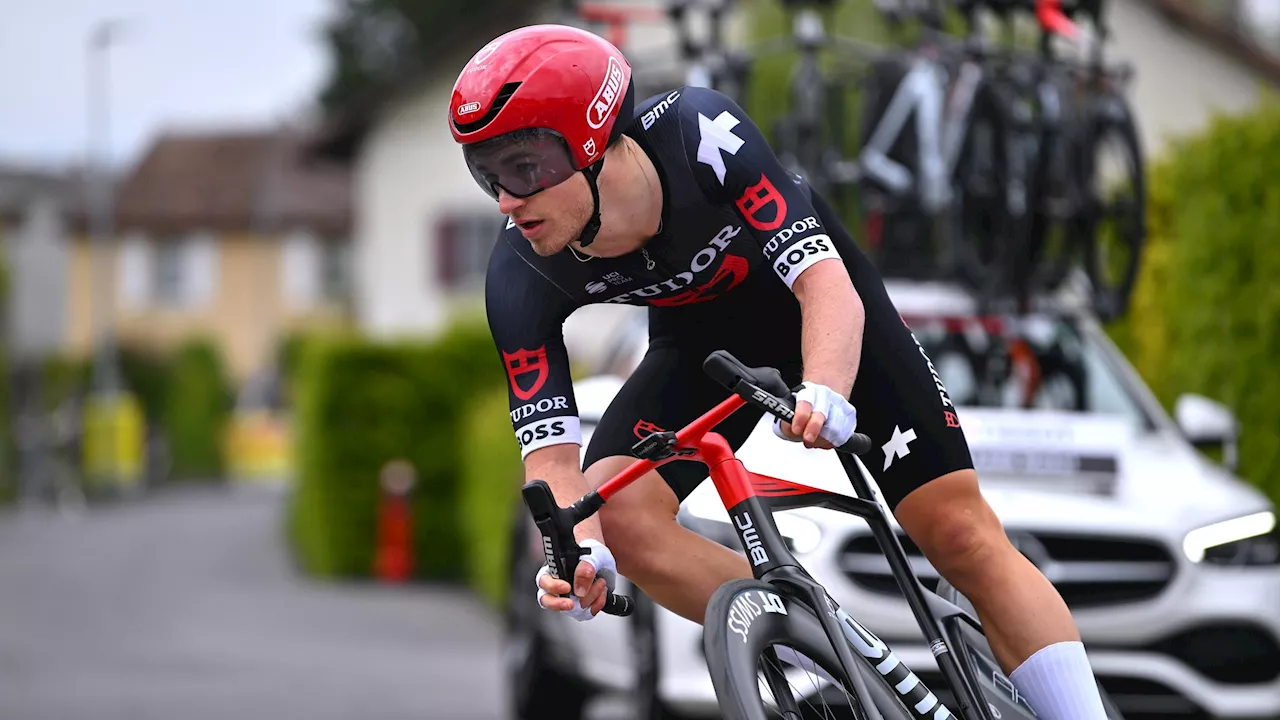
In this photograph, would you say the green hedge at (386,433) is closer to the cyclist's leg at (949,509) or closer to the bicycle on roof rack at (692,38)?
the bicycle on roof rack at (692,38)

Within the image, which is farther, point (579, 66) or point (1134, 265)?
point (1134, 265)

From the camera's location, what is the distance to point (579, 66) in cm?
343

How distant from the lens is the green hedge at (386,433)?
16.9m

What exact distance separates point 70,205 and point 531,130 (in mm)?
61203

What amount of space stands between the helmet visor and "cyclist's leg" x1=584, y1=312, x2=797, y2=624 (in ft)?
2.37

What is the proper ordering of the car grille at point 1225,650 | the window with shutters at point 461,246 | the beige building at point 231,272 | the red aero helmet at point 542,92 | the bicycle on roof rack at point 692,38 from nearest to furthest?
the red aero helmet at point 542,92 → the car grille at point 1225,650 → the bicycle on roof rack at point 692,38 → the window with shutters at point 461,246 → the beige building at point 231,272

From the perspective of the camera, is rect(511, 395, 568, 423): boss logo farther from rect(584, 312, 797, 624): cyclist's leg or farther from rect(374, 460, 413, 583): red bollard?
rect(374, 460, 413, 583): red bollard

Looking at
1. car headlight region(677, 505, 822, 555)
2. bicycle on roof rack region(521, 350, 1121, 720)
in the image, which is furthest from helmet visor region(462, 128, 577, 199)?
car headlight region(677, 505, 822, 555)

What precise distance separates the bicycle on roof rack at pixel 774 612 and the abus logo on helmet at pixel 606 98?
19.8 inches

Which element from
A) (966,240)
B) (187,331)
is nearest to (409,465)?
(966,240)

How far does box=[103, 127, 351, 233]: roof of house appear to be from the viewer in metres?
53.6

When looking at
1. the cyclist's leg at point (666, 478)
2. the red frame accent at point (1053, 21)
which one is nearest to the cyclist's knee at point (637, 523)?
the cyclist's leg at point (666, 478)

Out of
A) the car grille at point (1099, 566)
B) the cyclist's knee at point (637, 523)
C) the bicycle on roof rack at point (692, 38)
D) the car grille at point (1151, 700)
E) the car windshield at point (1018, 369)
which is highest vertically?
the cyclist's knee at point (637, 523)

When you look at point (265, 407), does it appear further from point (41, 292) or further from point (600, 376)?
point (600, 376)
